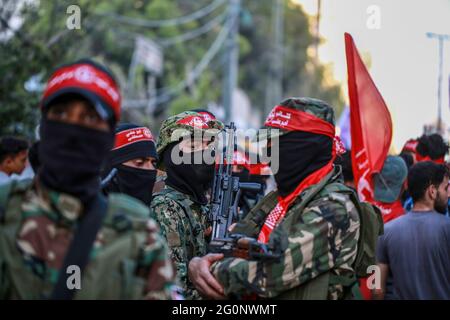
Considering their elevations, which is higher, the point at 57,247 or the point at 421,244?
the point at 57,247

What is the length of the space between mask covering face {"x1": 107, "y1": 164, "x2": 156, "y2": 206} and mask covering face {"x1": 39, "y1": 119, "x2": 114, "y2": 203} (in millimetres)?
1915

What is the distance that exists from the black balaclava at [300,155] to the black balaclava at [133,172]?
111cm

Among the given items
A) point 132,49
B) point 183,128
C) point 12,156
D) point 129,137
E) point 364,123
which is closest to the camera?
point 129,137

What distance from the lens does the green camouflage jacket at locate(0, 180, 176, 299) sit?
264 cm

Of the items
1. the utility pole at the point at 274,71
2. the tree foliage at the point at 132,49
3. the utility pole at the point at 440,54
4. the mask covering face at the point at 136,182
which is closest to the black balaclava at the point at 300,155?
the mask covering face at the point at 136,182

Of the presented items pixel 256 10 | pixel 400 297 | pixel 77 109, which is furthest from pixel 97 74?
pixel 256 10

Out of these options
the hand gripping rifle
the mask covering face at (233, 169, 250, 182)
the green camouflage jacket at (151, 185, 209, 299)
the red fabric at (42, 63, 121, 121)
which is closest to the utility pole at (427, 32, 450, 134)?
the mask covering face at (233, 169, 250, 182)

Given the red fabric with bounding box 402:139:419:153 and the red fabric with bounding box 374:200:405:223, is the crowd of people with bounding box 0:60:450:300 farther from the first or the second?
the red fabric with bounding box 402:139:419:153

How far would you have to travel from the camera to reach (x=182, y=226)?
4.69 metres

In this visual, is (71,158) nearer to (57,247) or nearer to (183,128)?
(57,247)

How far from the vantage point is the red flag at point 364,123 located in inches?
249

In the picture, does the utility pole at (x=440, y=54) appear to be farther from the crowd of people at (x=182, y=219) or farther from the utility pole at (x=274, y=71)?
the utility pole at (x=274, y=71)

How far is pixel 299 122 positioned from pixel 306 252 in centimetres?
68

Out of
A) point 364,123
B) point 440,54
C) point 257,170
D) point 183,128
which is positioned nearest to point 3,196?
point 183,128
